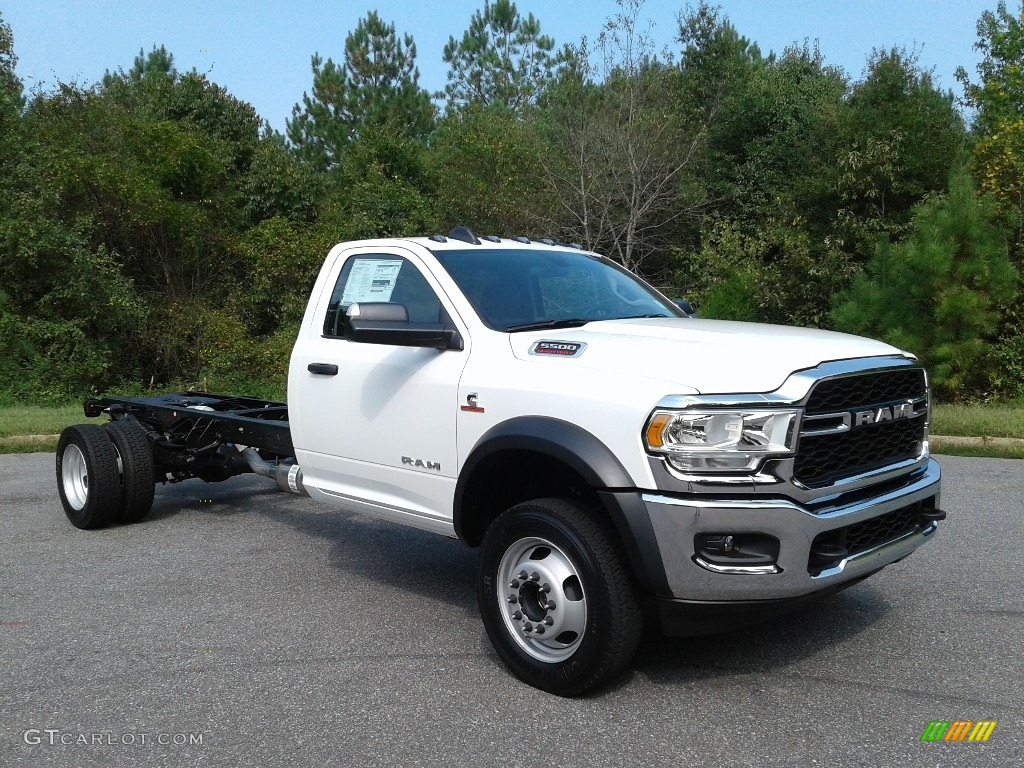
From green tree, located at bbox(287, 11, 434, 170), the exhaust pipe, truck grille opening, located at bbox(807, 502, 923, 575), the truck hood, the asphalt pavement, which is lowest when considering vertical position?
the asphalt pavement

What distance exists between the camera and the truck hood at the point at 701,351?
13.1 ft

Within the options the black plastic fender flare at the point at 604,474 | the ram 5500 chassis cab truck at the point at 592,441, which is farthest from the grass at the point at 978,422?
the black plastic fender flare at the point at 604,474

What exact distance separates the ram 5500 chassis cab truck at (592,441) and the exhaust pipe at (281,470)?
0.24m

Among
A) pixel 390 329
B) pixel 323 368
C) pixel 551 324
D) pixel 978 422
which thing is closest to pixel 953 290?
pixel 978 422

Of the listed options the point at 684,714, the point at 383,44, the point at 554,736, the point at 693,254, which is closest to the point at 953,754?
the point at 684,714

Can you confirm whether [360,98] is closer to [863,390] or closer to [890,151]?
[890,151]

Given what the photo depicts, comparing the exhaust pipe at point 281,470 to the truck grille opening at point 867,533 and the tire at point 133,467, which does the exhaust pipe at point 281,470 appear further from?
the truck grille opening at point 867,533

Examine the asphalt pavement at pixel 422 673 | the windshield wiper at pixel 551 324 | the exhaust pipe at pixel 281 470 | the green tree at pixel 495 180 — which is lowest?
the asphalt pavement at pixel 422 673

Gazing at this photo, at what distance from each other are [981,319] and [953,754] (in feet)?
38.9

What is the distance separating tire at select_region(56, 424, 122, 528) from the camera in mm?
7461

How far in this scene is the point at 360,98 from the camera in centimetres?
4356

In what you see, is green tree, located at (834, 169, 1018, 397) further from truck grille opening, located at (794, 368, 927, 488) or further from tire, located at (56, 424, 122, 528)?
tire, located at (56, 424, 122, 528)

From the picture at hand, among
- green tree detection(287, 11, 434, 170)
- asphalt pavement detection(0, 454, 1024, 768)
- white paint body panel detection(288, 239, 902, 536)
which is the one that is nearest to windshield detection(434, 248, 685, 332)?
white paint body panel detection(288, 239, 902, 536)

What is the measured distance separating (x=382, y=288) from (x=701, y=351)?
83.9 inches
